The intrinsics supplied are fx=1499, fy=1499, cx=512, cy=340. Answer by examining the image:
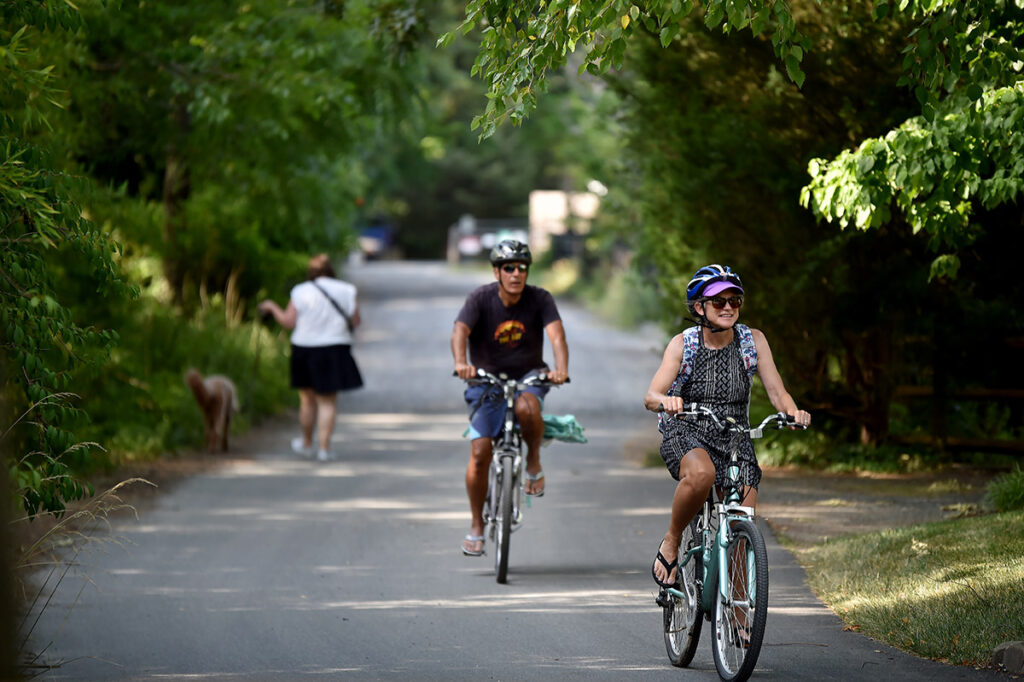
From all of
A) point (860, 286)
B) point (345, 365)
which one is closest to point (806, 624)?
point (860, 286)

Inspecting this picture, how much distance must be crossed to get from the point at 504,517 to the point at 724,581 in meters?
2.84

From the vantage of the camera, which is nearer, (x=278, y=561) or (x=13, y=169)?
(x=13, y=169)

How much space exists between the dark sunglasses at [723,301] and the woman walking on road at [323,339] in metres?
8.60

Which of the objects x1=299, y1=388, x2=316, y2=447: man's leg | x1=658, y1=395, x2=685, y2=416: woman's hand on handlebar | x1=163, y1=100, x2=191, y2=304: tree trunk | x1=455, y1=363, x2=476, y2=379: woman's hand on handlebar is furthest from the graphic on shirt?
x1=163, y1=100, x2=191, y2=304: tree trunk

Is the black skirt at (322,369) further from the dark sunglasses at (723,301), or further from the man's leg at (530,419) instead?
the dark sunglasses at (723,301)

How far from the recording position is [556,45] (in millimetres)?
7410

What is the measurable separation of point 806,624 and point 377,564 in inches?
126

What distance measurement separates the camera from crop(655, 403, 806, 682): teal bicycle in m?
6.29

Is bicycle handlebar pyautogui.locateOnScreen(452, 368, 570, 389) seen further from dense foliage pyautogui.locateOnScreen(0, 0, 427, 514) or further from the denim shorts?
dense foliage pyautogui.locateOnScreen(0, 0, 427, 514)

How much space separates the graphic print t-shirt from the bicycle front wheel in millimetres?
3336

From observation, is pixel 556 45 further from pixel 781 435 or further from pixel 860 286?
pixel 781 435

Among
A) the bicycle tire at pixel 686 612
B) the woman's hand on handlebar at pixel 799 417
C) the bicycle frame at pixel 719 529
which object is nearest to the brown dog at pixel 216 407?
the bicycle tire at pixel 686 612

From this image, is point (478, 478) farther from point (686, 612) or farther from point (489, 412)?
point (686, 612)

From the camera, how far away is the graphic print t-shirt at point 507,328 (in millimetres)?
9742
